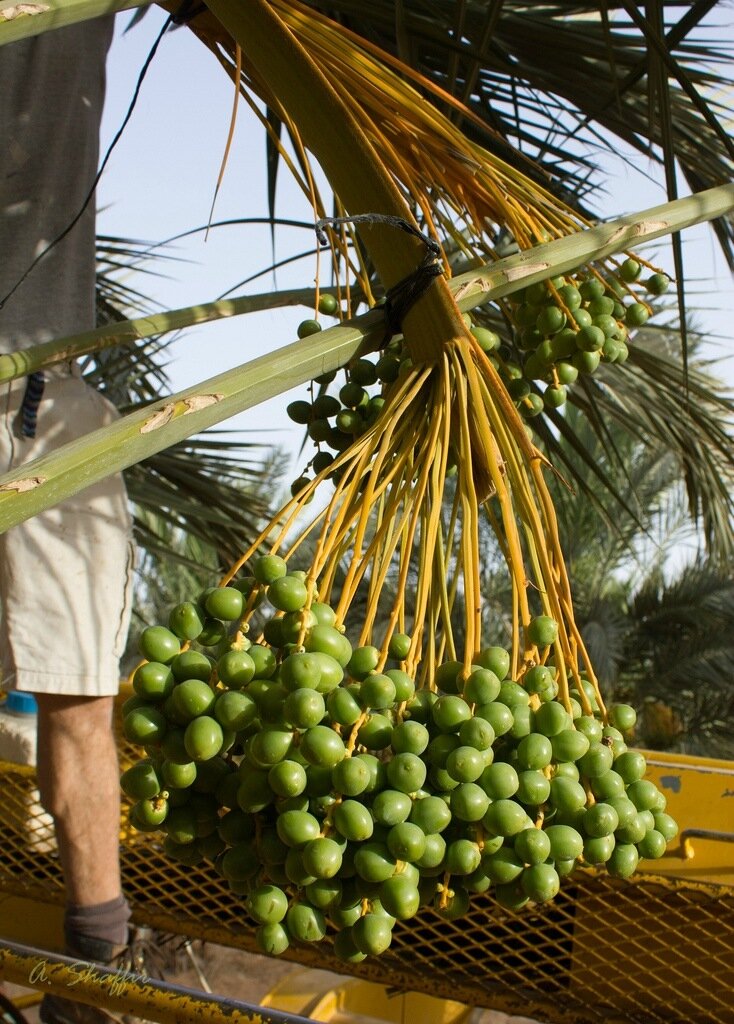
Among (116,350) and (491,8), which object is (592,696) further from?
(116,350)

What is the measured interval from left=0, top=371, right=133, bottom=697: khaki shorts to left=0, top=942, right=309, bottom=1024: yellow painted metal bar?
0.40 meters

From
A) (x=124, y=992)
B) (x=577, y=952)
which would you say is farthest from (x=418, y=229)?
(x=577, y=952)

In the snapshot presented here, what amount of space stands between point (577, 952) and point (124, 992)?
617 millimetres

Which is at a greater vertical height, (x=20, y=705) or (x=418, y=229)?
(x=418, y=229)

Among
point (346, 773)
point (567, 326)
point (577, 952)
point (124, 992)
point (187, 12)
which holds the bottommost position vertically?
point (577, 952)

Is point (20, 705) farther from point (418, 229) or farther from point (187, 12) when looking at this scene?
point (418, 229)

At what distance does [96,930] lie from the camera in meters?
1.35

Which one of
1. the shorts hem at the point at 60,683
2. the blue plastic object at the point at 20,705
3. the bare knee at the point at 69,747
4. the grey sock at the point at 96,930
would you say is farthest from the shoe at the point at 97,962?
the blue plastic object at the point at 20,705

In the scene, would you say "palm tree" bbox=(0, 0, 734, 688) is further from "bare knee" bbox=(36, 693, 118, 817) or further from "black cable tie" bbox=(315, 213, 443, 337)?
"bare knee" bbox=(36, 693, 118, 817)

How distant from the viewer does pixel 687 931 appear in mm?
1311

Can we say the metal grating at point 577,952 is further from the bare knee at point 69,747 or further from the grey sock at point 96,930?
the bare knee at point 69,747

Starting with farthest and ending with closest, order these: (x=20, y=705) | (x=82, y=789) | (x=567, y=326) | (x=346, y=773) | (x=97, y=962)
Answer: (x=20, y=705)
(x=82, y=789)
(x=97, y=962)
(x=567, y=326)
(x=346, y=773)

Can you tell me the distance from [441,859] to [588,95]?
43.0 inches

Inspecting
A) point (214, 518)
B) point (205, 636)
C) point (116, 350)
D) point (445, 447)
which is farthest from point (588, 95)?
point (116, 350)
